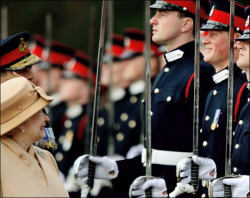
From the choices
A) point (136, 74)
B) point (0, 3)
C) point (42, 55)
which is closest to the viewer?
point (136, 74)

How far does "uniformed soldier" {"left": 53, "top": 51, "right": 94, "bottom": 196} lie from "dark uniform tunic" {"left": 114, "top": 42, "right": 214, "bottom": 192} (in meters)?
3.99

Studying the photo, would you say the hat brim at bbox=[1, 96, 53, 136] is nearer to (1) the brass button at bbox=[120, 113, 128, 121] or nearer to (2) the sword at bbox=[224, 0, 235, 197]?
(2) the sword at bbox=[224, 0, 235, 197]

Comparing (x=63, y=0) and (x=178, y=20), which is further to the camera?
(x=63, y=0)

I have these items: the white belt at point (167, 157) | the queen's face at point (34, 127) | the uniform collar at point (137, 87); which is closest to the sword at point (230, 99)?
the white belt at point (167, 157)

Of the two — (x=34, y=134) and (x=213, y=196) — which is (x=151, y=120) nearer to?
(x=213, y=196)

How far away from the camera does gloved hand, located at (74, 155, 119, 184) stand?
29.6 ft

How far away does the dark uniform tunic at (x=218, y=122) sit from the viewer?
8.77 meters

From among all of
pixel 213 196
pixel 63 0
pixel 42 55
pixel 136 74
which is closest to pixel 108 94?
pixel 136 74

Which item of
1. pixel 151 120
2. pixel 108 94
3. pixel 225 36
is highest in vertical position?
pixel 225 36

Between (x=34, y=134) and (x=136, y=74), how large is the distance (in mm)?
7414

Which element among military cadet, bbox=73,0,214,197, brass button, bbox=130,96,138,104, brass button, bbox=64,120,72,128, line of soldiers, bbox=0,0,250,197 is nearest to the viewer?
line of soldiers, bbox=0,0,250,197

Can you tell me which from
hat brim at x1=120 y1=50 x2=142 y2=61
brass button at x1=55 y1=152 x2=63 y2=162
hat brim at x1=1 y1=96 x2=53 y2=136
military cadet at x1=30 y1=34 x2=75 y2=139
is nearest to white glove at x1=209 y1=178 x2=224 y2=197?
hat brim at x1=1 y1=96 x2=53 y2=136

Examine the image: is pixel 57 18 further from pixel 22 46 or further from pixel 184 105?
pixel 184 105

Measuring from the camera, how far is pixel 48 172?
7.51 meters
